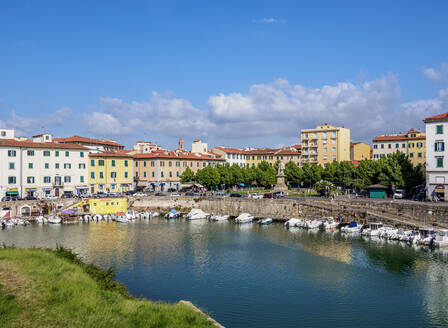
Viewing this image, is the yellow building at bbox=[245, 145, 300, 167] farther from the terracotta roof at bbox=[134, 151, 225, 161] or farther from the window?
the window

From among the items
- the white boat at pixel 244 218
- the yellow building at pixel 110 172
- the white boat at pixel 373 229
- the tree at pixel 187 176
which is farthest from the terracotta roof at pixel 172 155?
the white boat at pixel 373 229

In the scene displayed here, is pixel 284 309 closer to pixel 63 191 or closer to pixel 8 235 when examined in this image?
pixel 8 235

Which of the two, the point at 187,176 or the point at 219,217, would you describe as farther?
the point at 187,176

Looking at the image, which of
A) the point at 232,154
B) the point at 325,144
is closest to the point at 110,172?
the point at 232,154

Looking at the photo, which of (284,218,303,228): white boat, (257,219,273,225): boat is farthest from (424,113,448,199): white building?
(257,219,273,225): boat

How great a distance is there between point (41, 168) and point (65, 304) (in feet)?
191

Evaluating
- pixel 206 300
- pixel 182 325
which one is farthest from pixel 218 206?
pixel 182 325

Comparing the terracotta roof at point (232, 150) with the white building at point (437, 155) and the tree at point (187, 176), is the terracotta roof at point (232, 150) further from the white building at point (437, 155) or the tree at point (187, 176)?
the white building at point (437, 155)

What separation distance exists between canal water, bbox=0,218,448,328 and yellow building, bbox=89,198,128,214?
12.3 meters

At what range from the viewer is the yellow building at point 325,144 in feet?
363

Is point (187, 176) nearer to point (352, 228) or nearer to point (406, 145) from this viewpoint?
point (352, 228)

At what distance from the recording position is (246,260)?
122 ft

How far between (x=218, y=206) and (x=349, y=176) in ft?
112

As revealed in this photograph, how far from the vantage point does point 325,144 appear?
367 feet
